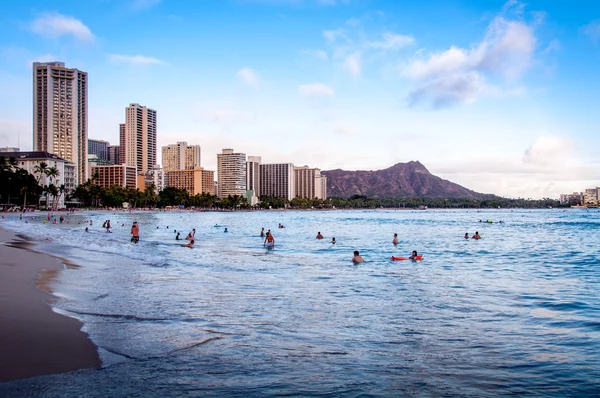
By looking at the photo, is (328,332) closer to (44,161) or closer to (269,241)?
(269,241)

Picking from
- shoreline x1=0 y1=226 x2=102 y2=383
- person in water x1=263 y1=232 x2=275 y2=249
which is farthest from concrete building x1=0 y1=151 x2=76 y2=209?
shoreline x1=0 y1=226 x2=102 y2=383

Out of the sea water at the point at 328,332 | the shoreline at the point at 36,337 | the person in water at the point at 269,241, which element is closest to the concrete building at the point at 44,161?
the person in water at the point at 269,241

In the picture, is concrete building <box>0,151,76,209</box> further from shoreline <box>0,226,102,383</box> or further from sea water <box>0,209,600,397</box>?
shoreline <box>0,226,102,383</box>

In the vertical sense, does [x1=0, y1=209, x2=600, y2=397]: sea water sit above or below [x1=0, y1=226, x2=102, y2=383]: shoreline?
below

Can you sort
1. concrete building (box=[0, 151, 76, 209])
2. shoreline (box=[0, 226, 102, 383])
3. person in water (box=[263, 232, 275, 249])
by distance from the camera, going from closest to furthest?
shoreline (box=[0, 226, 102, 383])
person in water (box=[263, 232, 275, 249])
concrete building (box=[0, 151, 76, 209])

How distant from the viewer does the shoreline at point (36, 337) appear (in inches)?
302

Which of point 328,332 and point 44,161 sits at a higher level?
point 44,161

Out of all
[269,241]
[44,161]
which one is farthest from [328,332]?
[44,161]

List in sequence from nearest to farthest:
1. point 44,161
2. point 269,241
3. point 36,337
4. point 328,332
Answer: point 36,337 < point 328,332 < point 269,241 < point 44,161

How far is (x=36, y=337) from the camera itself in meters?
9.18

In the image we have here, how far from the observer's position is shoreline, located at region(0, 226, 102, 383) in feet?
25.1

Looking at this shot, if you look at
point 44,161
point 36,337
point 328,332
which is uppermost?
point 44,161

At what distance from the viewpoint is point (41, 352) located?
832cm

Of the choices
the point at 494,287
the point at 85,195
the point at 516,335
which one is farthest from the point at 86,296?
the point at 85,195
